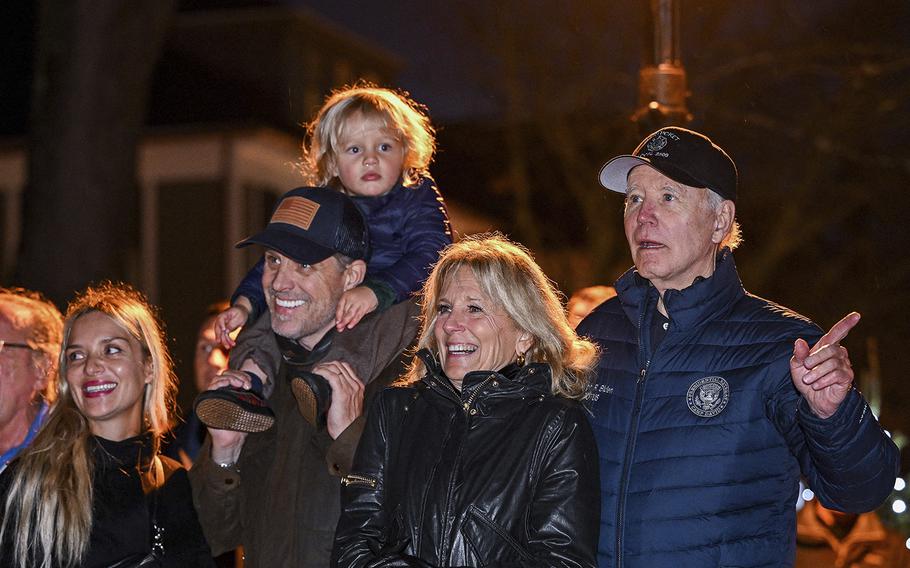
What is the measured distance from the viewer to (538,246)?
2012cm

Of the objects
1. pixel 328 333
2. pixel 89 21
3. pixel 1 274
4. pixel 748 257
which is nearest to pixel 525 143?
pixel 748 257

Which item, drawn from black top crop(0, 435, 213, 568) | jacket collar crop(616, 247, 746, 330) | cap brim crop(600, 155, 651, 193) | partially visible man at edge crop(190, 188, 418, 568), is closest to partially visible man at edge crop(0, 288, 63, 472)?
black top crop(0, 435, 213, 568)

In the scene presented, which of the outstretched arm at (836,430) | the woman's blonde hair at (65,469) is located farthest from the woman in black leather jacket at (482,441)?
the woman's blonde hair at (65,469)

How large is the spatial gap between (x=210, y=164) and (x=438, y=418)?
18.0m

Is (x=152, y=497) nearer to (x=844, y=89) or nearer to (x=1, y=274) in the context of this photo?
(x=844, y=89)

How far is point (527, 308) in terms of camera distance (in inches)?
170

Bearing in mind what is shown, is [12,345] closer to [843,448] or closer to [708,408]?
[708,408]

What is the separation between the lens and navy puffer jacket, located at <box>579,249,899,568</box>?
405cm

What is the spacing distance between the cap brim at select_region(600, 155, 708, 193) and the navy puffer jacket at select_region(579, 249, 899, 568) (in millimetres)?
372

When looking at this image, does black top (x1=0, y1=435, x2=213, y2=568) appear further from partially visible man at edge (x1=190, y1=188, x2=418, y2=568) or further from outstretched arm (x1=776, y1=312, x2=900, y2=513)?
outstretched arm (x1=776, y1=312, x2=900, y2=513)

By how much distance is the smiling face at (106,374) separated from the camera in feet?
16.5

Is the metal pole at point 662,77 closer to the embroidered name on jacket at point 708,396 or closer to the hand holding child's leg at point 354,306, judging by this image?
the hand holding child's leg at point 354,306

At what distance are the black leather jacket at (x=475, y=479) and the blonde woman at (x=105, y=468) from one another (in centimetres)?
103

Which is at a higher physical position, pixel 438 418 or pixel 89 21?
pixel 89 21
